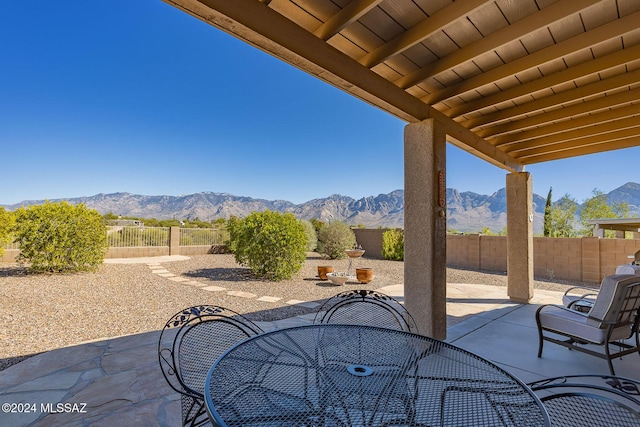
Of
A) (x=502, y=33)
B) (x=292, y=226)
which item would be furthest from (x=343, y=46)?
(x=292, y=226)

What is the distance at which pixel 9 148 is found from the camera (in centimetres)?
3130

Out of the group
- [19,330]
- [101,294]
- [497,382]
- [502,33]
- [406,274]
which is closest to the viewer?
[497,382]

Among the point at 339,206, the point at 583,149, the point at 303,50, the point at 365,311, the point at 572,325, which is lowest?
the point at 572,325

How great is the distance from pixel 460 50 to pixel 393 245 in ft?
31.4

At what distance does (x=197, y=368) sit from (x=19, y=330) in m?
3.62

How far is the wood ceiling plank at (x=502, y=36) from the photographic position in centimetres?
180

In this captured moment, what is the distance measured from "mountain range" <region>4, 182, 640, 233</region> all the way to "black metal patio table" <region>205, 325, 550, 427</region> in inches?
2641

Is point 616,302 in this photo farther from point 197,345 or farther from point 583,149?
point 197,345

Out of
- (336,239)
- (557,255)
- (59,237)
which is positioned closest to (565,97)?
(557,255)

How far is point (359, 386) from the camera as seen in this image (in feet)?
3.92

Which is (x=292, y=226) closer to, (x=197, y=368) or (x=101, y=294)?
(x=101, y=294)

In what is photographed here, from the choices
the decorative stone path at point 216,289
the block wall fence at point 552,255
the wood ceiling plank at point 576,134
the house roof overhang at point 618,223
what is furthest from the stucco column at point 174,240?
the house roof overhang at point 618,223

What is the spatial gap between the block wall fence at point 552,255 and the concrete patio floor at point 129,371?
16.0 ft

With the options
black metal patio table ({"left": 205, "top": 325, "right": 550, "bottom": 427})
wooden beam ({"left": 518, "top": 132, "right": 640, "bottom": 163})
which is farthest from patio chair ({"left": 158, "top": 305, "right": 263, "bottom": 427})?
wooden beam ({"left": 518, "top": 132, "right": 640, "bottom": 163})
